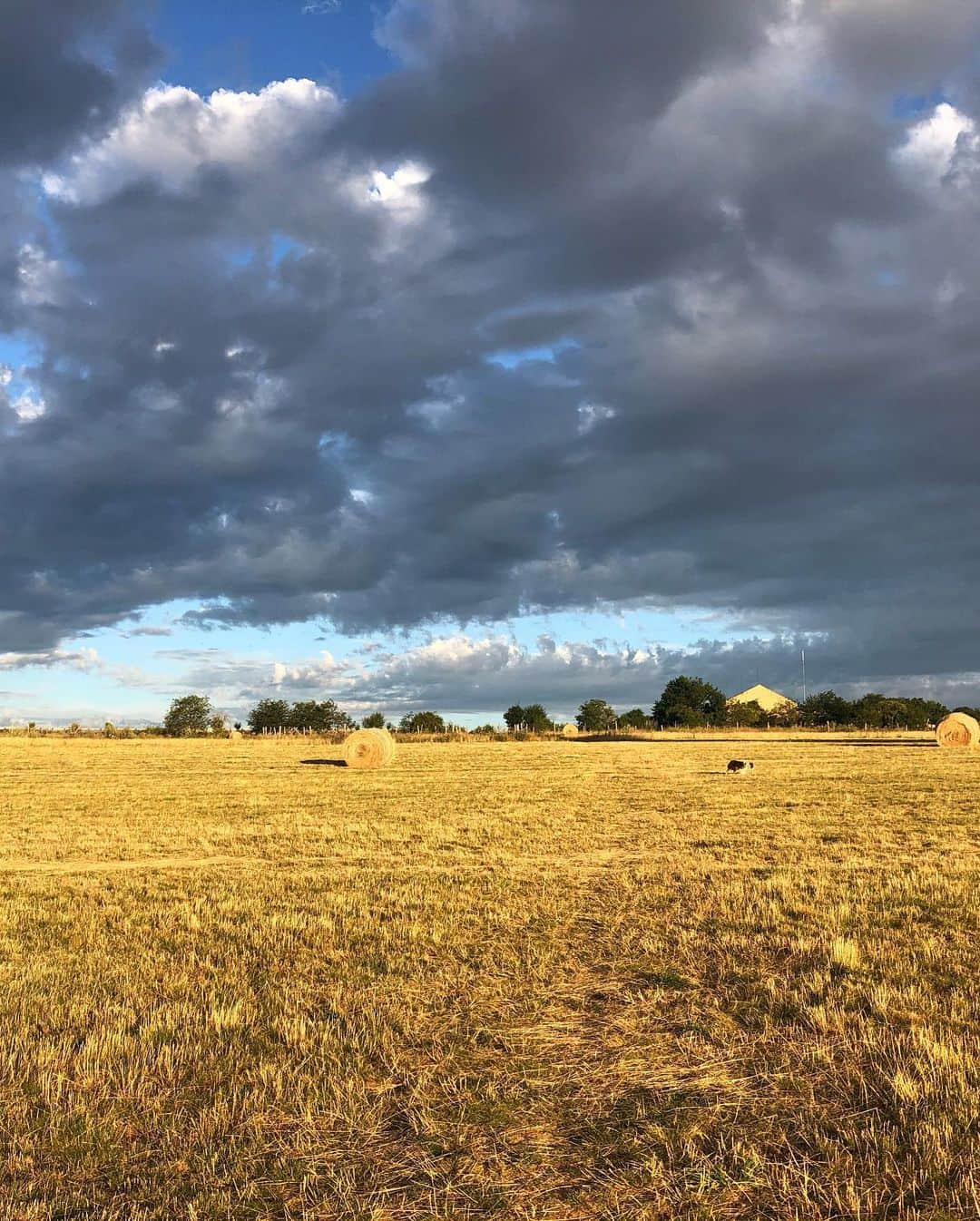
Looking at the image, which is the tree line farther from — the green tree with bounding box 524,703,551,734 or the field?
the field

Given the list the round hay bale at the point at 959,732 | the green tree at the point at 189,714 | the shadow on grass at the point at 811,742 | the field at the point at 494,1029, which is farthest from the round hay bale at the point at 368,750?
the green tree at the point at 189,714

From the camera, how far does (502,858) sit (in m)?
16.4

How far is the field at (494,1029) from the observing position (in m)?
5.21

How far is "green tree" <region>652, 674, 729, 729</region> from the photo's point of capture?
495 feet

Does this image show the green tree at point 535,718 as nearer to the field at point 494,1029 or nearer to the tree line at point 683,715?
the tree line at point 683,715

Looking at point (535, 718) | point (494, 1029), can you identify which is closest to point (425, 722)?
point (535, 718)

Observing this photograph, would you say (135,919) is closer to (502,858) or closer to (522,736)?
(502,858)

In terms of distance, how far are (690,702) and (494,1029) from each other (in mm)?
153192

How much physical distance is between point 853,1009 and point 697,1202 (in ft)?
12.2

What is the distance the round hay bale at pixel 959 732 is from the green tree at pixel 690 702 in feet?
304

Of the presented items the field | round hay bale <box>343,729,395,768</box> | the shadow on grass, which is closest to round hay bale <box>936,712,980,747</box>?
the shadow on grass

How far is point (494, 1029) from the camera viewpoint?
7680mm

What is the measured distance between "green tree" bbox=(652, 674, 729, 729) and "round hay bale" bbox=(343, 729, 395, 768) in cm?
10871

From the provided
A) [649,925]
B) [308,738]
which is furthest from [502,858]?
[308,738]
